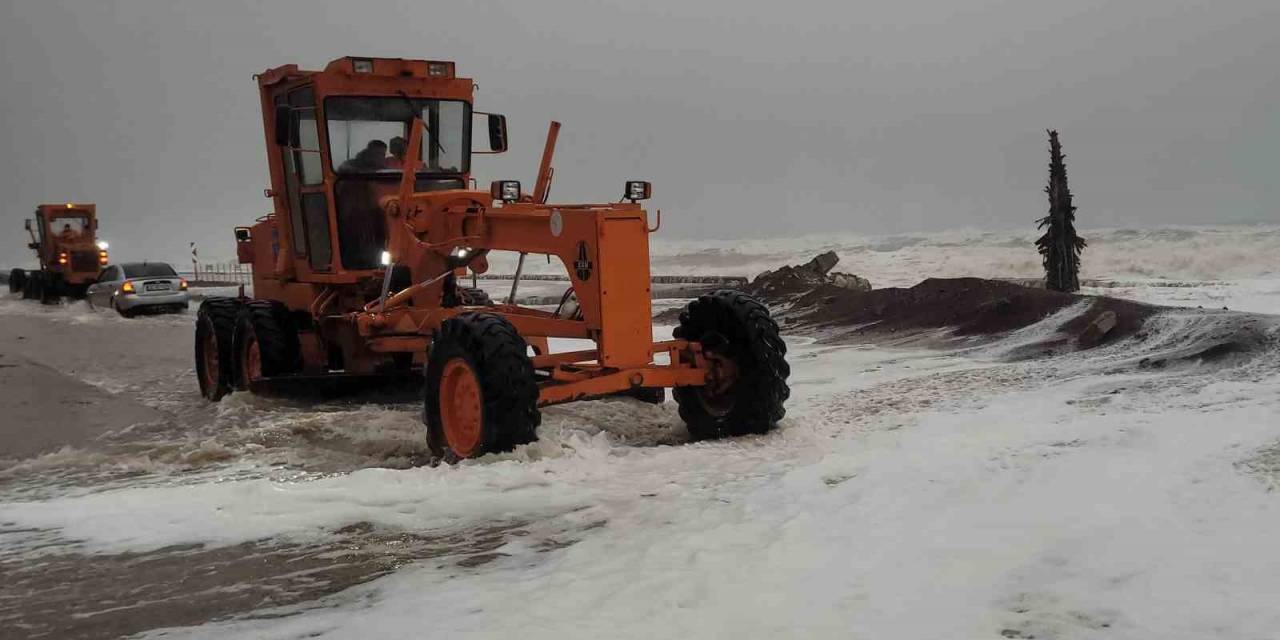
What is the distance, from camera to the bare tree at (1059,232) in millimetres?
18188

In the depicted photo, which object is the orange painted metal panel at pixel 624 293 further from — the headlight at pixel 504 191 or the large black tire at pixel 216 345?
the large black tire at pixel 216 345

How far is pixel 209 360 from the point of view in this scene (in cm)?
1234

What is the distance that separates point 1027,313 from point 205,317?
8652 millimetres

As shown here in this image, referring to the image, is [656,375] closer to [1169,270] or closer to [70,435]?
[70,435]

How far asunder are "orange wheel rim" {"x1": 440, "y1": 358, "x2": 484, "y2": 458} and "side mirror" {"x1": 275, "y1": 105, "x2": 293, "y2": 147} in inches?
128

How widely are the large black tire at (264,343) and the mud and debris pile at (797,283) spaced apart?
31.3 ft

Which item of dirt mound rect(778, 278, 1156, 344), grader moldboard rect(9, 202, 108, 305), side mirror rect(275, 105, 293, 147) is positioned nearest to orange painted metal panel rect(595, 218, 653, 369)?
side mirror rect(275, 105, 293, 147)

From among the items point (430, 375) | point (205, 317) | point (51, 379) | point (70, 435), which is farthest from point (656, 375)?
point (51, 379)

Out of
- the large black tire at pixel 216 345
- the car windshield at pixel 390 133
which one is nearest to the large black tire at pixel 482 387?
the car windshield at pixel 390 133

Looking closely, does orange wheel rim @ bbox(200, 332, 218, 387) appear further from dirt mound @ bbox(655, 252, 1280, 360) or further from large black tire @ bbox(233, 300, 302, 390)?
dirt mound @ bbox(655, 252, 1280, 360)

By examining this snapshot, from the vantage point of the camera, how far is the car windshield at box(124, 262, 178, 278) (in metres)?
26.4

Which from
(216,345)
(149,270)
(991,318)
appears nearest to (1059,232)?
(991,318)

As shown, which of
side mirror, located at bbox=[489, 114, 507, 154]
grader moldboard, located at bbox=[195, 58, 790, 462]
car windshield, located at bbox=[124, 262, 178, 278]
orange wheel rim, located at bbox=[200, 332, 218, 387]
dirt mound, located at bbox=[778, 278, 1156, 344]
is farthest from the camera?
car windshield, located at bbox=[124, 262, 178, 278]

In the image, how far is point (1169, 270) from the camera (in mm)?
33406
